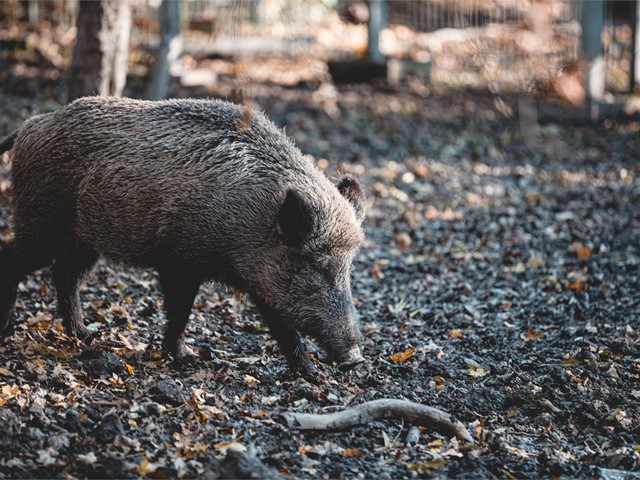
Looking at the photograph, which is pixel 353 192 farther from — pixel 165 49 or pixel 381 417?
pixel 165 49

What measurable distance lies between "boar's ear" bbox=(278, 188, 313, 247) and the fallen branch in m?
1.11

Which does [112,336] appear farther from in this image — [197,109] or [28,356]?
[197,109]

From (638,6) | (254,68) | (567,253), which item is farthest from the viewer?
(254,68)

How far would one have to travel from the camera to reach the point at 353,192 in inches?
217

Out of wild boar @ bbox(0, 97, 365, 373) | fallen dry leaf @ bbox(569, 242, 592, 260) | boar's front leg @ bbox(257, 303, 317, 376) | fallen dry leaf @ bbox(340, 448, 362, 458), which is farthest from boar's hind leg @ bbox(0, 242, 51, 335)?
fallen dry leaf @ bbox(569, 242, 592, 260)

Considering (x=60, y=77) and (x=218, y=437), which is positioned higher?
(x=60, y=77)

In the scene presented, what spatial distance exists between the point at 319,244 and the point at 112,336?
61.9 inches

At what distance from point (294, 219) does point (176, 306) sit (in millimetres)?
942

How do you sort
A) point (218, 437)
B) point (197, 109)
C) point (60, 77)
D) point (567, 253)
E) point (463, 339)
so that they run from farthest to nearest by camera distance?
point (60, 77) < point (567, 253) < point (463, 339) < point (197, 109) < point (218, 437)

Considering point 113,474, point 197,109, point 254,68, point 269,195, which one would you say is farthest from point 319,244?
point 254,68

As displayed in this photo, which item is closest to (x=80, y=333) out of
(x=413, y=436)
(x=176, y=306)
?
(x=176, y=306)

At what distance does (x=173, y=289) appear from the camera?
5090 millimetres

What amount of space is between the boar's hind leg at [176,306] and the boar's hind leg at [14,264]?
88cm

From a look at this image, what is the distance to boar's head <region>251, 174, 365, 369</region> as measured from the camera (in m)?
4.89
